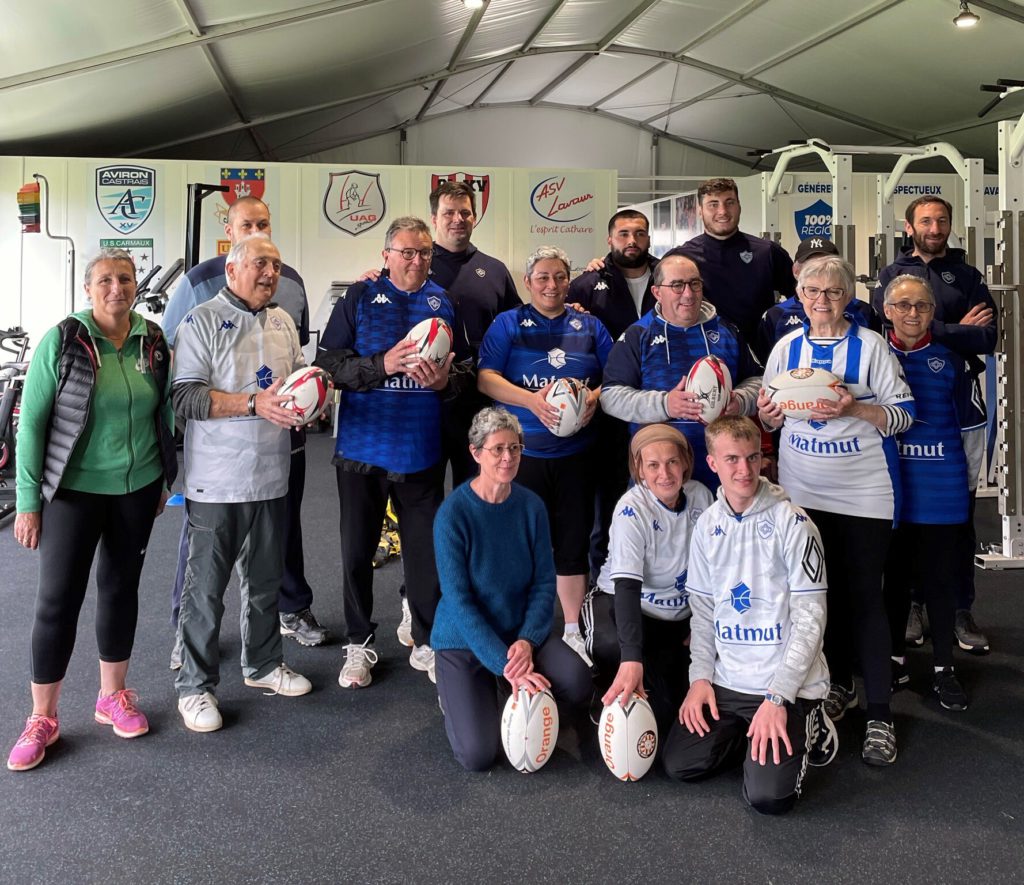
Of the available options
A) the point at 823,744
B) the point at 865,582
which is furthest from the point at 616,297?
the point at 823,744

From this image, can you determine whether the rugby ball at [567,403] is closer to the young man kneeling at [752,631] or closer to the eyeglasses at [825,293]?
the young man kneeling at [752,631]

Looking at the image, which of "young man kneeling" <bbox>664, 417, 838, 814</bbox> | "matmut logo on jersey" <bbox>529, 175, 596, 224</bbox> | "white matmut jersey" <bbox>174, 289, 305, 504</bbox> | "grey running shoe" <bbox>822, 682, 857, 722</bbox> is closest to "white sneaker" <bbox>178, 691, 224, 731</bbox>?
"white matmut jersey" <bbox>174, 289, 305, 504</bbox>

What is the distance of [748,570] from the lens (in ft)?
7.88

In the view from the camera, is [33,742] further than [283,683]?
No

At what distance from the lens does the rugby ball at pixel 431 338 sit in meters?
2.74

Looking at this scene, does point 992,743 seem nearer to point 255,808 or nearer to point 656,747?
point 656,747

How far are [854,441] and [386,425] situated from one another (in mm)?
1521

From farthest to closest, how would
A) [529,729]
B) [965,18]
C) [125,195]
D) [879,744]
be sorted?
[125,195] < [965,18] < [879,744] < [529,729]

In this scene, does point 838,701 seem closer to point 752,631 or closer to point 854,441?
point 752,631

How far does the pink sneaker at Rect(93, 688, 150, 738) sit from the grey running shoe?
2167mm

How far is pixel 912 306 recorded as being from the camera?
282cm

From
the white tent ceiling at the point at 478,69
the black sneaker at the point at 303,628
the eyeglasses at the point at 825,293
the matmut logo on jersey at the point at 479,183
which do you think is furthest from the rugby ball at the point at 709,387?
the matmut logo on jersey at the point at 479,183

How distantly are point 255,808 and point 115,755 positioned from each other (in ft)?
1.89

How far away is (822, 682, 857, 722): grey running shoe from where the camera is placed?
2742mm
